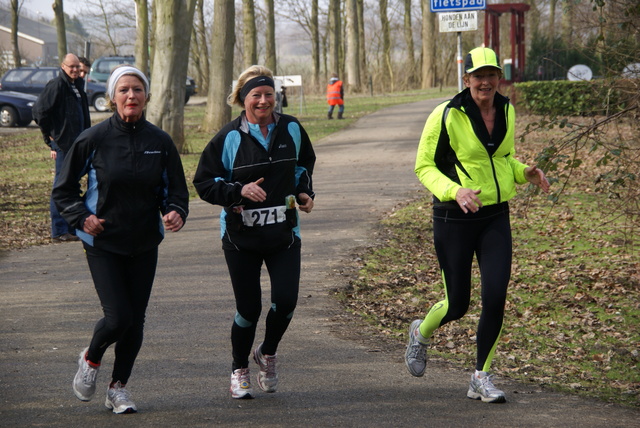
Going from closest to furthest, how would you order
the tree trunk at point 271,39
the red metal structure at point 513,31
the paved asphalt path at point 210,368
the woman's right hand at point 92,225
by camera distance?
1. the woman's right hand at point 92,225
2. the paved asphalt path at point 210,368
3. the red metal structure at point 513,31
4. the tree trunk at point 271,39

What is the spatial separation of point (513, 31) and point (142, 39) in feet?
42.6

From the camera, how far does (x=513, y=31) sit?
31969 mm

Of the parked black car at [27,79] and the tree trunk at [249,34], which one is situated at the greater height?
the tree trunk at [249,34]

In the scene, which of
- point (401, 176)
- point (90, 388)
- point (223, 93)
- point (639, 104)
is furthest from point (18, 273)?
point (223, 93)

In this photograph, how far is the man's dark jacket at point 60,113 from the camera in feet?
34.1

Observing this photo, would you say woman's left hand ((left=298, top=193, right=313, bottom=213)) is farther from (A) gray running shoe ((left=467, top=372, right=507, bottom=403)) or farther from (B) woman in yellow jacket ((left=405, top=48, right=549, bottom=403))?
(A) gray running shoe ((left=467, top=372, right=507, bottom=403))

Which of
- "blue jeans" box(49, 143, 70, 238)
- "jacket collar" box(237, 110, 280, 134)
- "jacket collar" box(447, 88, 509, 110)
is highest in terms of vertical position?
"jacket collar" box(447, 88, 509, 110)

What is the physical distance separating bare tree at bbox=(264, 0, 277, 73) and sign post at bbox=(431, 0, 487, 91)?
26142 millimetres

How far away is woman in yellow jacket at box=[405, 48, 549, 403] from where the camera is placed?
5.22 metres

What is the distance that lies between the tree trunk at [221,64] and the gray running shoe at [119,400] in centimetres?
2084

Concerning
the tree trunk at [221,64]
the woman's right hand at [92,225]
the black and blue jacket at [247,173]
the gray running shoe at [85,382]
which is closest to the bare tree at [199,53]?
the tree trunk at [221,64]

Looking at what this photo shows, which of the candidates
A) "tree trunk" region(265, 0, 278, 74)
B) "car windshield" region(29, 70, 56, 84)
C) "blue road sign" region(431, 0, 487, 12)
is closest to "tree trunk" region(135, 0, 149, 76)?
"car windshield" region(29, 70, 56, 84)

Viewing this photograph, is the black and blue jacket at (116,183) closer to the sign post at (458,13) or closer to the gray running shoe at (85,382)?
the gray running shoe at (85,382)

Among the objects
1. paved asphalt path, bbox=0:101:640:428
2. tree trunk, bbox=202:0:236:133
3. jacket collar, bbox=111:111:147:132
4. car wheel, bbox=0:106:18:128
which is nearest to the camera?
jacket collar, bbox=111:111:147:132
